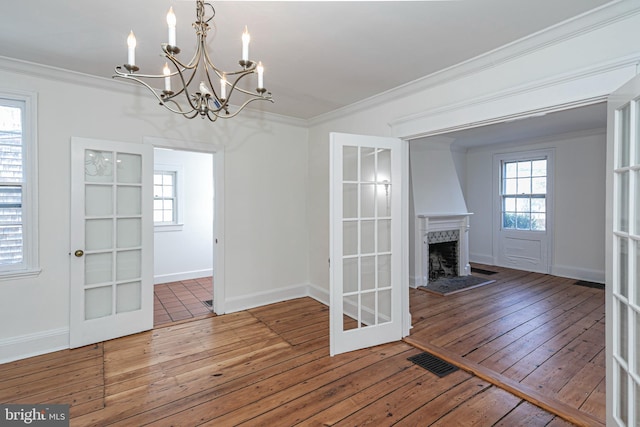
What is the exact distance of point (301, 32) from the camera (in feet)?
7.09

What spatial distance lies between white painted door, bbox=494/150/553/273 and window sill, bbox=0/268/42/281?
25.1 ft

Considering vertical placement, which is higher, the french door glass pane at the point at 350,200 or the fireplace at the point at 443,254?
the french door glass pane at the point at 350,200

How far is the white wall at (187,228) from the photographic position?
18.0 feet

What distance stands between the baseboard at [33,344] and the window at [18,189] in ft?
2.03

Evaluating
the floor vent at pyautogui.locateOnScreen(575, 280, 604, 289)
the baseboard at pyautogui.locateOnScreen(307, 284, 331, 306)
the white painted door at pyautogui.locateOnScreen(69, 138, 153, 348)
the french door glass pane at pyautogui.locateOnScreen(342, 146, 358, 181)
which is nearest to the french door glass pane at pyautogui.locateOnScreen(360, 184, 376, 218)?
the french door glass pane at pyautogui.locateOnScreen(342, 146, 358, 181)

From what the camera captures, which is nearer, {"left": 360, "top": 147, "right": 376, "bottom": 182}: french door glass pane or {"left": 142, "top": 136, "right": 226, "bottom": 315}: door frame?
{"left": 360, "top": 147, "right": 376, "bottom": 182}: french door glass pane

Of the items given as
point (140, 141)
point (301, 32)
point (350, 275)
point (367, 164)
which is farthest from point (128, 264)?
point (301, 32)

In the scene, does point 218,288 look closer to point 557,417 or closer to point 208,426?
point 208,426

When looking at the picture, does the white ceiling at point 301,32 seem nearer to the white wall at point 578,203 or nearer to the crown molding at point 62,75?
the crown molding at point 62,75

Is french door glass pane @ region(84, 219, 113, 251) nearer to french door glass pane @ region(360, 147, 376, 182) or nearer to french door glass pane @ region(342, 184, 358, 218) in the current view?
french door glass pane @ region(342, 184, 358, 218)

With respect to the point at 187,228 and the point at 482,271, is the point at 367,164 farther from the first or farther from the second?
the point at 482,271

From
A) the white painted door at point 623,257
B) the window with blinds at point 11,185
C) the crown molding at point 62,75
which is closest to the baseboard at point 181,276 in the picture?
the window with blinds at point 11,185

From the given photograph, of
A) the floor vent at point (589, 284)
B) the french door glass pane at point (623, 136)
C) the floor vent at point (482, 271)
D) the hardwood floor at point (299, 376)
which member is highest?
the french door glass pane at point (623, 136)

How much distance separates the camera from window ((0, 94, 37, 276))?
2768 mm
